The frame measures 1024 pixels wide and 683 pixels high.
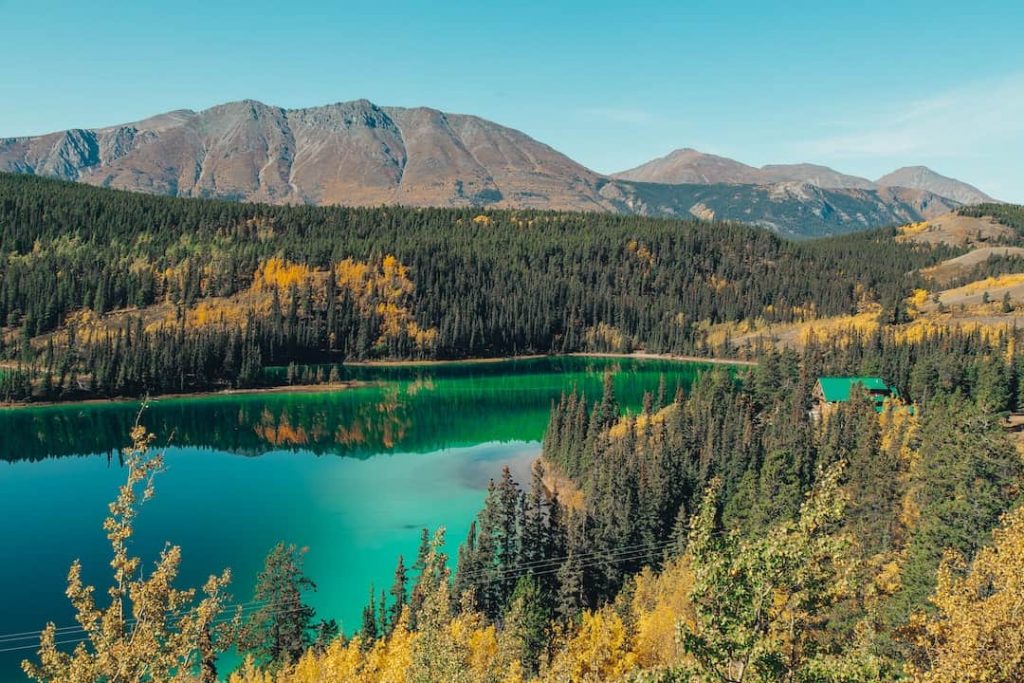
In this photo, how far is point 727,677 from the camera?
496 inches

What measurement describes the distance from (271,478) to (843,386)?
80.4 metres

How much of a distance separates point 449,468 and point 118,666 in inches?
3060

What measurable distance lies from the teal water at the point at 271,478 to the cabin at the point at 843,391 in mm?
34033

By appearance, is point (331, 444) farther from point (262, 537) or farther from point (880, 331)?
point (880, 331)

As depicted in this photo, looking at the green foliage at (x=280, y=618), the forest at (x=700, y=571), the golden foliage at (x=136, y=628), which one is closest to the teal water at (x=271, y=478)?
the green foliage at (x=280, y=618)

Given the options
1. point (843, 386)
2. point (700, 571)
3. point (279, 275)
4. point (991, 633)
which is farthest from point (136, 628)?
point (279, 275)

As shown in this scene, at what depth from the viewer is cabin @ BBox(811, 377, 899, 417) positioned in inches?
3862

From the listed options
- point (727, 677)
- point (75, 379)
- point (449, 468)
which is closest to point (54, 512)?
point (449, 468)

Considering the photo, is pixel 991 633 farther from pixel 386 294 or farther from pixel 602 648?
pixel 386 294

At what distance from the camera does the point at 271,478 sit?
275ft

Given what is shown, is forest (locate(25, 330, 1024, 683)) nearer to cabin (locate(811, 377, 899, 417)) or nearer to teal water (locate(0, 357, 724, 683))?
cabin (locate(811, 377, 899, 417))

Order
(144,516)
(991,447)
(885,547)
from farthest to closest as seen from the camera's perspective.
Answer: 1. (144,516)
2. (885,547)
3. (991,447)

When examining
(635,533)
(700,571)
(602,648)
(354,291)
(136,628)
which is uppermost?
A: (700,571)

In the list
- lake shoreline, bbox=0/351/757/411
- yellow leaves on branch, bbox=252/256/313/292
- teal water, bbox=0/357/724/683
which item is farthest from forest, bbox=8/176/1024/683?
teal water, bbox=0/357/724/683
